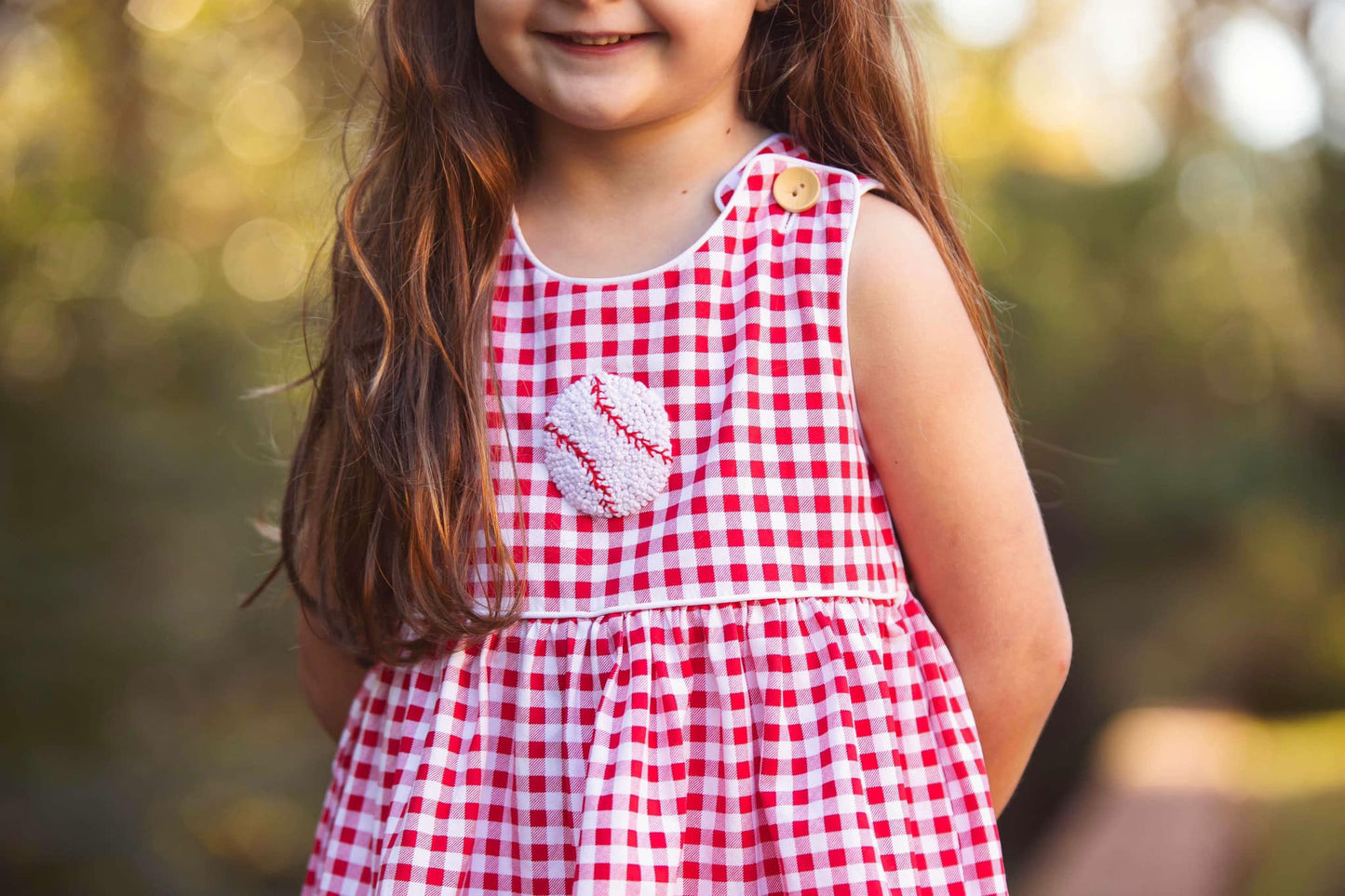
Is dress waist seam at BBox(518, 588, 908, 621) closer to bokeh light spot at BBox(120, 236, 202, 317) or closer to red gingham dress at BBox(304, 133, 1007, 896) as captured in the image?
red gingham dress at BBox(304, 133, 1007, 896)

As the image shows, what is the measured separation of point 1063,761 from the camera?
342 cm

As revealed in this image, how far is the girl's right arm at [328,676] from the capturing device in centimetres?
133

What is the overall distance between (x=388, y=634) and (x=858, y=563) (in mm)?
440

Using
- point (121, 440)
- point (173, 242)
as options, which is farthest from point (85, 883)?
point (173, 242)

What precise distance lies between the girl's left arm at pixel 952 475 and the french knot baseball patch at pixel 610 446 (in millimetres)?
183

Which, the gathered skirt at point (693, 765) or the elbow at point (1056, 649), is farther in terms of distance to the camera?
the elbow at point (1056, 649)

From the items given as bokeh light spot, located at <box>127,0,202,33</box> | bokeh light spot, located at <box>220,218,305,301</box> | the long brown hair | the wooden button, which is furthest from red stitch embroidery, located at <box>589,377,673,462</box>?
bokeh light spot, located at <box>127,0,202,33</box>

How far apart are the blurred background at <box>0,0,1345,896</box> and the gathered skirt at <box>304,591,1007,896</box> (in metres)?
1.97

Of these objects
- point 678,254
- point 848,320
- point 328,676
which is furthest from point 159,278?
point 848,320

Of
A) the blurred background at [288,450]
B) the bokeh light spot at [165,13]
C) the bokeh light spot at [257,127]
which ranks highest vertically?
the bokeh light spot at [165,13]

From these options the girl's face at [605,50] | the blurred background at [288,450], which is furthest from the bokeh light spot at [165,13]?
the girl's face at [605,50]

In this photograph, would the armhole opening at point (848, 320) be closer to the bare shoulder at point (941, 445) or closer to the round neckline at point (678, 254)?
the bare shoulder at point (941, 445)

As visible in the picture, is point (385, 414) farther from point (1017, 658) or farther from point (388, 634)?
point (1017, 658)

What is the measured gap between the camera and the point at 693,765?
102 centimetres
